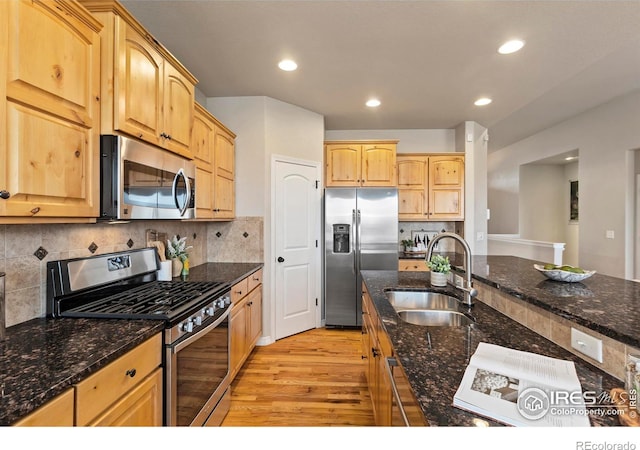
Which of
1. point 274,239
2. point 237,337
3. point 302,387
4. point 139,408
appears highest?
point 274,239

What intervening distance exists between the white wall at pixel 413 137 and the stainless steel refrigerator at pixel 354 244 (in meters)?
1.21

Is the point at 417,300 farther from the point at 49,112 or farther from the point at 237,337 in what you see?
the point at 49,112

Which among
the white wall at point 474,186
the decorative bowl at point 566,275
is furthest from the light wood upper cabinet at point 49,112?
the white wall at point 474,186

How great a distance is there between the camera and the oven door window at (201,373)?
1.47m

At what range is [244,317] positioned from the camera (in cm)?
258

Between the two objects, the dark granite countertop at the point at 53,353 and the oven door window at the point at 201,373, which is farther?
the oven door window at the point at 201,373

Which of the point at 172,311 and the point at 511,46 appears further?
the point at 511,46

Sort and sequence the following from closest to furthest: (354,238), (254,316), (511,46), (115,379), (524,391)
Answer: (524,391), (115,379), (511,46), (254,316), (354,238)

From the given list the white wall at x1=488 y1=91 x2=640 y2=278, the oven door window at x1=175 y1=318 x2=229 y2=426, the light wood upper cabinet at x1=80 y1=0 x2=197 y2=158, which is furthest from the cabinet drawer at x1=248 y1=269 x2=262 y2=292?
the white wall at x1=488 y1=91 x2=640 y2=278

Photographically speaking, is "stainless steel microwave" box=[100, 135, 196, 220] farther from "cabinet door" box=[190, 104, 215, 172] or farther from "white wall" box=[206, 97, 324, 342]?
"white wall" box=[206, 97, 324, 342]

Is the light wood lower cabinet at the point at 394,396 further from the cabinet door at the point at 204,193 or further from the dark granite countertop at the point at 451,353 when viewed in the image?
the cabinet door at the point at 204,193

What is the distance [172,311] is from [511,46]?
2976 millimetres

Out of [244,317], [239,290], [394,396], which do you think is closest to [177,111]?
[239,290]

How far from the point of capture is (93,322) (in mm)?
1359
